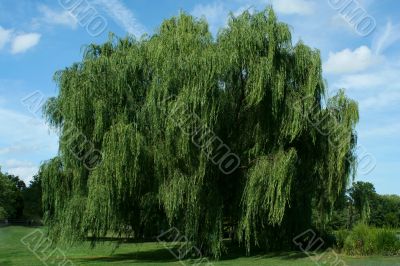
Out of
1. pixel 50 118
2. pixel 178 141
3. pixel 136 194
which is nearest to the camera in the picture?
pixel 178 141

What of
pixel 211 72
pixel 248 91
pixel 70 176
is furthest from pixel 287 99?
pixel 70 176

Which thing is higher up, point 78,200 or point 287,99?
point 287,99

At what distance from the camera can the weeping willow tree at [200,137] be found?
63.6ft

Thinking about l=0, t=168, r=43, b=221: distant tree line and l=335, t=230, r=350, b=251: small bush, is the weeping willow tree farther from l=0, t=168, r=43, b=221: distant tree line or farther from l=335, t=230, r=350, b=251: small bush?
l=0, t=168, r=43, b=221: distant tree line

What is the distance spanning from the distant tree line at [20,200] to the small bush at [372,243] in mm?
57647

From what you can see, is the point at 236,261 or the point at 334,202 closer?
the point at 236,261

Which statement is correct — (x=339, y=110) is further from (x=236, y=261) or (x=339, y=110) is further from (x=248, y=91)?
(x=236, y=261)

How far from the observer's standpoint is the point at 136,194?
20625mm

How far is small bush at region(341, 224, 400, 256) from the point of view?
2075cm

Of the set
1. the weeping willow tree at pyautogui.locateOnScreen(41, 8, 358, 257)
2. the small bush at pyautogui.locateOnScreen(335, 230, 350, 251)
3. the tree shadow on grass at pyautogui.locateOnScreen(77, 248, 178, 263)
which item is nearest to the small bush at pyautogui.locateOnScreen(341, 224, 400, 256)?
the small bush at pyautogui.locateOnScreen(335, 230, 350, 251)

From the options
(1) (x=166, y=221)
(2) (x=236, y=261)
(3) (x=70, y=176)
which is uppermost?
(3) (x=70, y=176)

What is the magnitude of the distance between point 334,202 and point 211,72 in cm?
763

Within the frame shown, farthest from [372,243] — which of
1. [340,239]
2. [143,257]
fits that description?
[143,257]

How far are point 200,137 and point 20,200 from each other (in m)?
73.6
